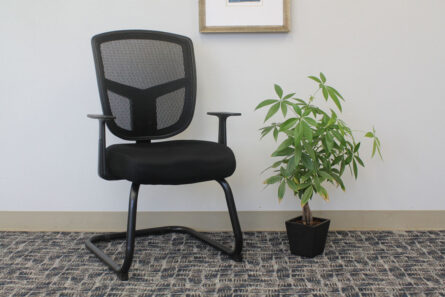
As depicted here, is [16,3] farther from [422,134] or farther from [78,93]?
[422,134]

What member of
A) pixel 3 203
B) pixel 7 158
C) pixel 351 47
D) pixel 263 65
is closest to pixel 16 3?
pixel 7 158

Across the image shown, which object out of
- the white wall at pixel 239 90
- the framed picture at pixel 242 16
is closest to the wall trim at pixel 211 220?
the white wall at pixel 239 90

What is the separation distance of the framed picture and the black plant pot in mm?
884

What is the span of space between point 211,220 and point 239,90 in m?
0.64

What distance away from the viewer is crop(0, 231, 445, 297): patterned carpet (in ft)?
4.95

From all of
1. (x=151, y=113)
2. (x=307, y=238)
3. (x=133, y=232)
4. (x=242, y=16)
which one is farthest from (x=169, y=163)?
(x=242, y=16)

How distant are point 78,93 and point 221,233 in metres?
0.95

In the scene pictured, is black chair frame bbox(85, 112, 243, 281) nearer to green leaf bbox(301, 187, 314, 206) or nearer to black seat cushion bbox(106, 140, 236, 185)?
black seat cushion bbox(106, 140, 236, 185)

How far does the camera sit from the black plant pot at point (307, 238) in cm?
180

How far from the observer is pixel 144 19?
2066mm

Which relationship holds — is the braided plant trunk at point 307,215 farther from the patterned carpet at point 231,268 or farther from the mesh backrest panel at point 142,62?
the mesh backrest panel at point 142,62

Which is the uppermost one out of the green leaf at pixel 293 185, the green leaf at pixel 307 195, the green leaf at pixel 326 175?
the green leaf at pixel 326 175

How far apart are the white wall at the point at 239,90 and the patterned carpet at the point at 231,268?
8.3 inches

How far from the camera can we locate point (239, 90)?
2109 mm
